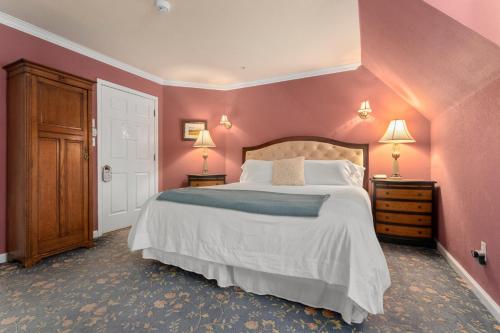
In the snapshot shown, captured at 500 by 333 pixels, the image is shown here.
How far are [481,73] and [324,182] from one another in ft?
5.99

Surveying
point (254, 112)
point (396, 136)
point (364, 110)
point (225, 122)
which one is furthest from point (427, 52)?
point (225, 122)

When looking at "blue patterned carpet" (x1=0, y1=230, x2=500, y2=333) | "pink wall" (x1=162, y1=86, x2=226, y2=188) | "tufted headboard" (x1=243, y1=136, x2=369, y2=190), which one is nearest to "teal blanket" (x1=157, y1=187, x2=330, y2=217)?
"blue patterned carpet" (x1=0, y1=230, x2=500, y2=333)

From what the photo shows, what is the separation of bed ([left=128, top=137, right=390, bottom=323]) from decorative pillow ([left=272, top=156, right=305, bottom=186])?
1.24 metres

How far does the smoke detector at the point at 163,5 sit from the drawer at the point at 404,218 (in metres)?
3.16

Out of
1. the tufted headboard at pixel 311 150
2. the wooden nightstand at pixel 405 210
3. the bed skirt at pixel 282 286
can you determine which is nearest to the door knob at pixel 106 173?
the bed skirt at pixel 282 286

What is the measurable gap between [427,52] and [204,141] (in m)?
3.16

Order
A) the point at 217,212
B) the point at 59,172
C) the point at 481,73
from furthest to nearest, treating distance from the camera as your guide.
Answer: the point at 59,172, the point at 217,212, the point at 481,73

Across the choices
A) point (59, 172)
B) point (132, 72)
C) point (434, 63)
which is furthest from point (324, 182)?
point (132, 72)

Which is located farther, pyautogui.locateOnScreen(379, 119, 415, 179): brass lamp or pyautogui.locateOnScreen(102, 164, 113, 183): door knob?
pyautogui.locateOnScreen(102, 164, 113, 183): door knob

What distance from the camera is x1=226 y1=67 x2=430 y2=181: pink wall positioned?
10.8ft

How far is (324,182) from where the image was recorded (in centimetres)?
315

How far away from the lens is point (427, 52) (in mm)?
1904

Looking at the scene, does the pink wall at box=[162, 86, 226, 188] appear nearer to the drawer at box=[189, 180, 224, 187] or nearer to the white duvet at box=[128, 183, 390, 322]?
the drawer at box=[189, 180, 224, 187]

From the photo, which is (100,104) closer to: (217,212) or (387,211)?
(217,212)
